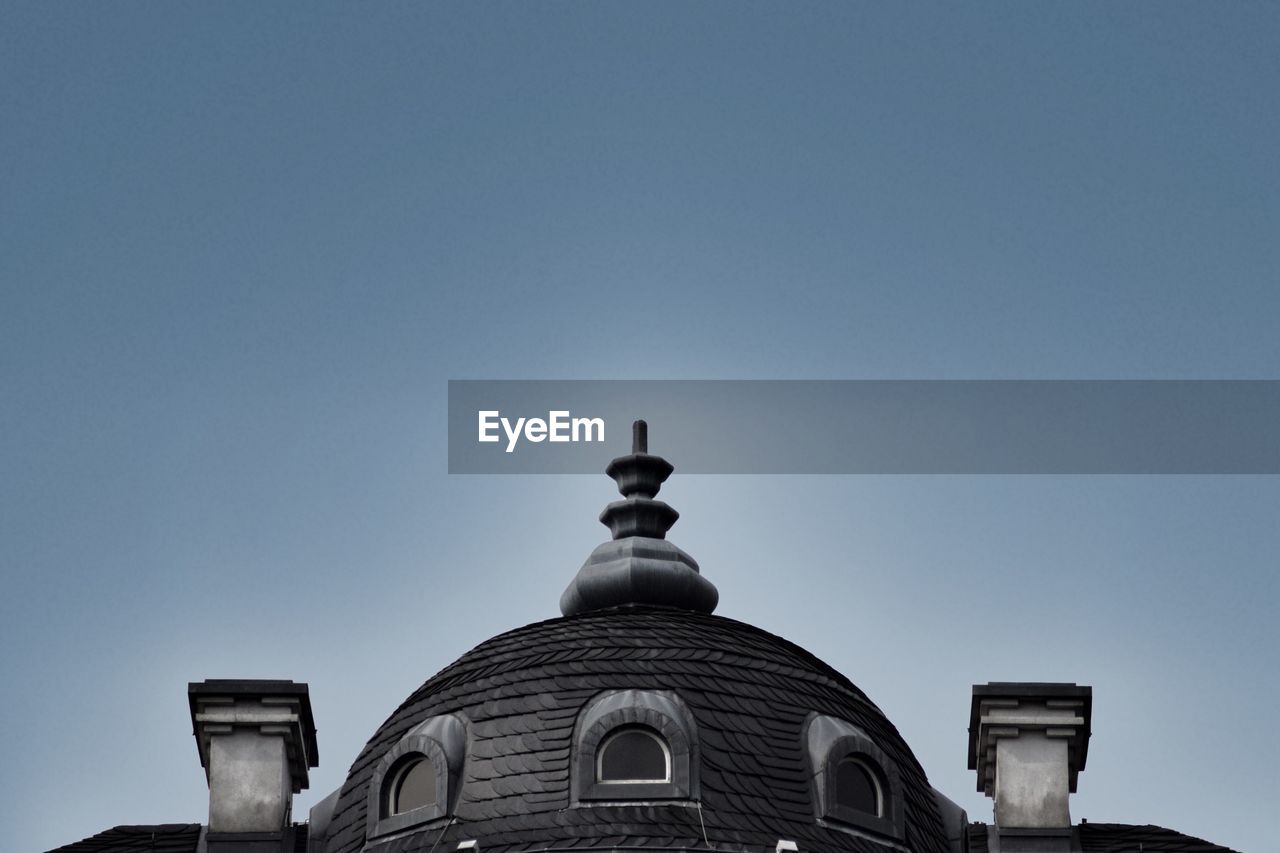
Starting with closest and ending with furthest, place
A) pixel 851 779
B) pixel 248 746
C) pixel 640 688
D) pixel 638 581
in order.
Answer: pixel 640 688 < pixel 851 779 < pixel 248 746 < pixel 638 581

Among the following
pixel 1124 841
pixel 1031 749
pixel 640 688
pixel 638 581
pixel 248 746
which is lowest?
pixel 1124 841

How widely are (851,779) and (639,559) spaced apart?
5268 mm

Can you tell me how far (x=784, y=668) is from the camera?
42969mm

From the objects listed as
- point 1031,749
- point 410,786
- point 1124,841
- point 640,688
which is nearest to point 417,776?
point 410,786

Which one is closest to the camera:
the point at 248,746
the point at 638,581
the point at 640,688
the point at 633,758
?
the point at 633,758

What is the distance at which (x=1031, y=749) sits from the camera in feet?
141

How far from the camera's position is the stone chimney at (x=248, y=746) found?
4259 cm

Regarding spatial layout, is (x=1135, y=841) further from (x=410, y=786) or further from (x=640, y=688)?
(x=410, y=786)

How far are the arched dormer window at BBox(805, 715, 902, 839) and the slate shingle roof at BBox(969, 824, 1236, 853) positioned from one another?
165 cm

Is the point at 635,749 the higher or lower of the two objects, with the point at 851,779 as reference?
higher

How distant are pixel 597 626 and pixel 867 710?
3.56m

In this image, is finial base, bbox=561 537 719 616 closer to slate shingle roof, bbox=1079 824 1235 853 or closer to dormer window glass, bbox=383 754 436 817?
dormer window glass, bbox=383 754 436 817

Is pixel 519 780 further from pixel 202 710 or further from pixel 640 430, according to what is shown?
pixel 640 430

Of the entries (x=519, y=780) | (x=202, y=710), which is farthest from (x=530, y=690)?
(x=202, y=710)
